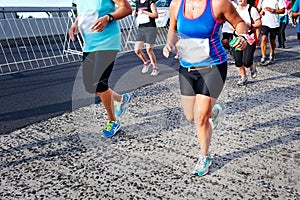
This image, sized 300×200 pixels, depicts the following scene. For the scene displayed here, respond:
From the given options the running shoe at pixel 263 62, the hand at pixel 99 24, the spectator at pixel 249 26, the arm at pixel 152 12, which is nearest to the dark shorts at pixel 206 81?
the hand at pixel 99 24

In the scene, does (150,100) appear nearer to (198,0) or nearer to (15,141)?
(15,141)

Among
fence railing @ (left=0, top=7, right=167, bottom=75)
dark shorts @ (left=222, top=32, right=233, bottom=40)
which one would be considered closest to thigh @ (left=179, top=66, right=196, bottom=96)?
dark shorts @ (left=222, top=32, right=233, bottom=40)

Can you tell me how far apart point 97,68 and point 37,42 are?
30.0 ft

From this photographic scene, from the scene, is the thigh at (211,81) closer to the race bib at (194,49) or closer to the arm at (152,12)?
the race bib at (194,49)

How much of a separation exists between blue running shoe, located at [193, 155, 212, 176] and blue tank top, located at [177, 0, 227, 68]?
0.87m

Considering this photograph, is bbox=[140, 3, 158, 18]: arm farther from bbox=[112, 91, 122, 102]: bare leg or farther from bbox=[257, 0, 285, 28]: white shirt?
bbox=[112, 91, 122, 102]: bare leg

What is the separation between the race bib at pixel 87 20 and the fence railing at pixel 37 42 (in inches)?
186

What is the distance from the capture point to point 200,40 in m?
2.93

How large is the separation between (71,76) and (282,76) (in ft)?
14.7

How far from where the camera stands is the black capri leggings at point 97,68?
142 inches

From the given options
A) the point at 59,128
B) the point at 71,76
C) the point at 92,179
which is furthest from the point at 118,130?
the point at 71,76

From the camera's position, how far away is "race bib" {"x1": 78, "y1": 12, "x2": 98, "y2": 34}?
354cm

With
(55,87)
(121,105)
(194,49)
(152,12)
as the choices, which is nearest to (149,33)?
(152,12)

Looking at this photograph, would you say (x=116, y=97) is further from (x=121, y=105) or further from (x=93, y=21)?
(x=93, y=21)
